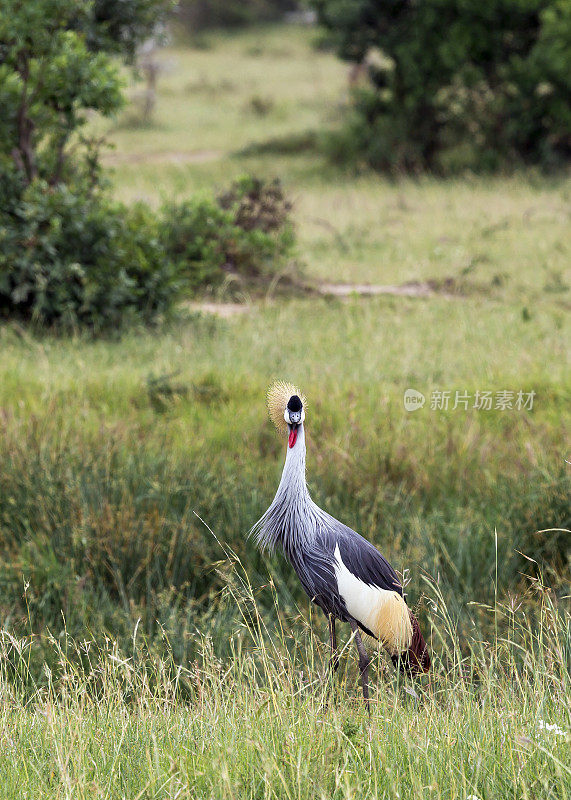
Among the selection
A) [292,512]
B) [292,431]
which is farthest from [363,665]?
[292,431]

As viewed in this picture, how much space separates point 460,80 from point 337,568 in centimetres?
1789

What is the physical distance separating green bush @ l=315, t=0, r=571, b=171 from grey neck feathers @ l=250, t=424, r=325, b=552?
607 inches

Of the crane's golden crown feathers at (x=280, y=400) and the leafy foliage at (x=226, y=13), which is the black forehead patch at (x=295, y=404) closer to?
the crane's golden crown feathers at (x=280, y=400)

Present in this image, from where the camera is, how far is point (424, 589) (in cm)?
447

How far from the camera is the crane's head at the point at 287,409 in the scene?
2.46 m

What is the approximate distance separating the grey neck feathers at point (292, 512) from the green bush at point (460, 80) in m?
15.4

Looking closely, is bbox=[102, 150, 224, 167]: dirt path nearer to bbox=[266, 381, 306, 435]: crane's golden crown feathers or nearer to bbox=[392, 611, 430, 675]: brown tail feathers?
bbox=[392, 611, 430, 675]: brown tail feathers

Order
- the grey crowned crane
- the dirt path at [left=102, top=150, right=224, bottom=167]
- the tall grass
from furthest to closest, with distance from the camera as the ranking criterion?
the dirt path at [left=102, top=150, right=224, bottom=167] < the grey crowned crane < the tall grass

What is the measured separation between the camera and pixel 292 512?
2.76 meters

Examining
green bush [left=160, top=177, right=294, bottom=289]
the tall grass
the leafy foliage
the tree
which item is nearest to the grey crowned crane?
the tall grass

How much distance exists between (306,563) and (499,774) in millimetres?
798

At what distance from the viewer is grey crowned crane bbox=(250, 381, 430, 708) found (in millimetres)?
2787

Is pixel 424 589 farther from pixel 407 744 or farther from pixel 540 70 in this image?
pixel 540 70

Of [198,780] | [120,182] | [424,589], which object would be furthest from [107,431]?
[120,182]
